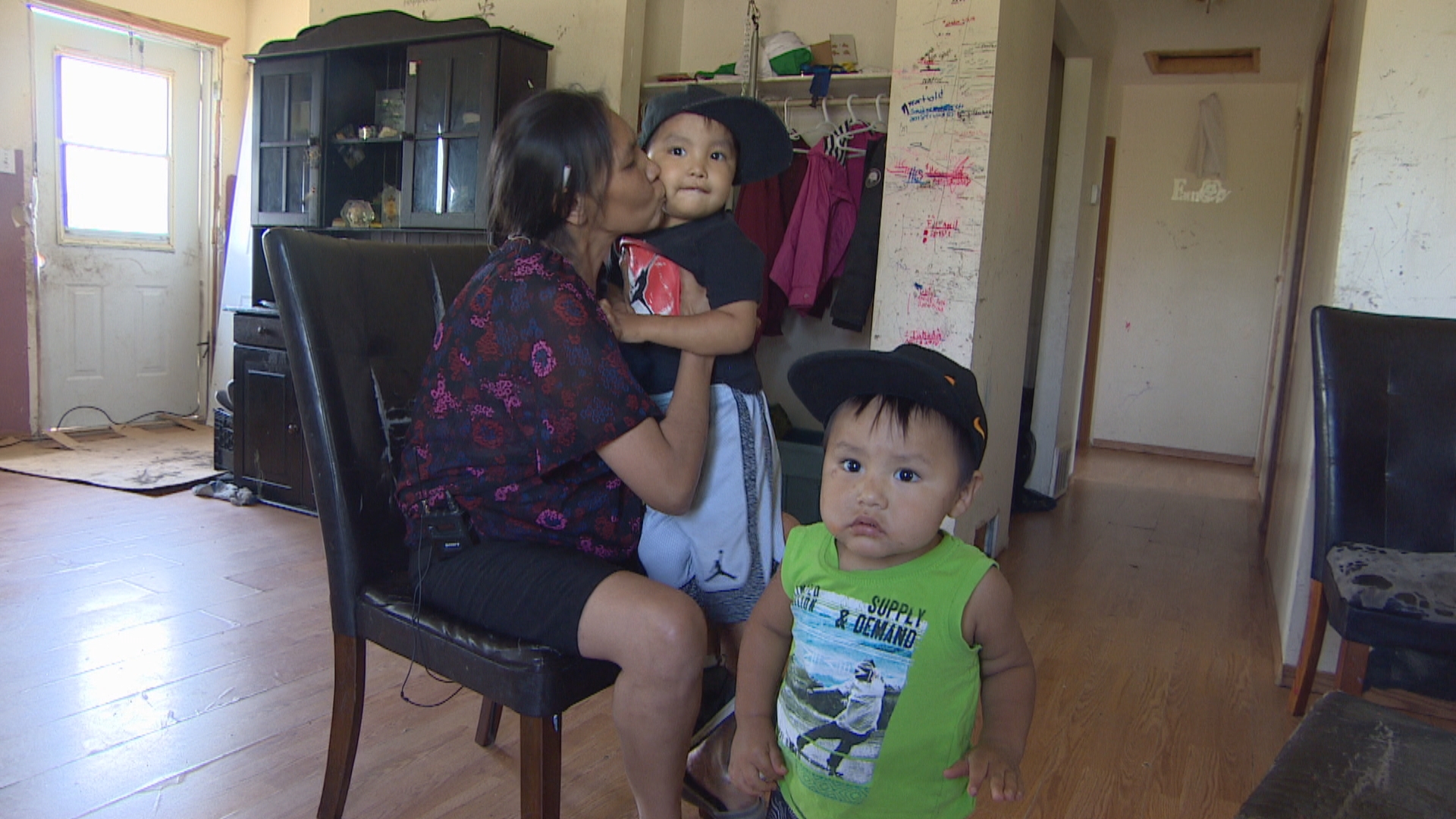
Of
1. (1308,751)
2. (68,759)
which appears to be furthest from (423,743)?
(1308,751)

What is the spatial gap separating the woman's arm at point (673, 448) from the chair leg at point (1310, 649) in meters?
1.65

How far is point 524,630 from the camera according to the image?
120 centimetres

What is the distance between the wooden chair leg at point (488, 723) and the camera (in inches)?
71.8

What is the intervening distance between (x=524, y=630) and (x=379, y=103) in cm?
336

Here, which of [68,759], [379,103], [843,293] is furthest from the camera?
[379,103]

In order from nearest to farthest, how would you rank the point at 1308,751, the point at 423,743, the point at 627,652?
the point at 1308,751 → the point at 627,652 → the point at 423,743

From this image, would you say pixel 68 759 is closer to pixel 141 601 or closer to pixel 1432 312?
pixel 141 601

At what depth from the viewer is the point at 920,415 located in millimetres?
923

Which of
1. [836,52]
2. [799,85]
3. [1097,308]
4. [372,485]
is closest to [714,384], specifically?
[372,485]

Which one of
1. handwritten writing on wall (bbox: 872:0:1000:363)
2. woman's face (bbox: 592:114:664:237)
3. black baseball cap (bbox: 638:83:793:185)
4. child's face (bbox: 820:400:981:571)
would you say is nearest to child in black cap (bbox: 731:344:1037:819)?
child's face (bbox: 820:400:981:571)

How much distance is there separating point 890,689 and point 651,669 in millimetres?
318

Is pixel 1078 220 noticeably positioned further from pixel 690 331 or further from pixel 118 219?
pixel 118 219

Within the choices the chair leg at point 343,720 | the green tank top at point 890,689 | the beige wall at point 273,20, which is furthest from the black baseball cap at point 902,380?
the beige wall at point 273,20

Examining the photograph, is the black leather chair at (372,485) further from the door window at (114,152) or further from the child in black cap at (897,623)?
the door window at (114,152)
